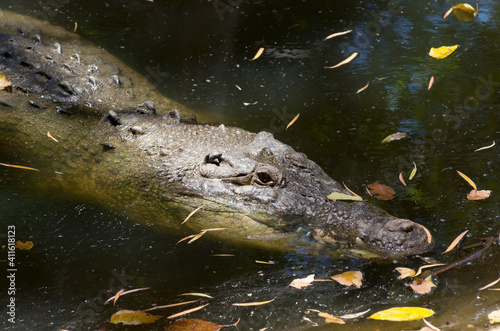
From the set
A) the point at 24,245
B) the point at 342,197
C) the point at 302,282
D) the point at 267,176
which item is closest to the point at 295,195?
the point at 267,176

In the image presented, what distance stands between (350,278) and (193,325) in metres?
1.27

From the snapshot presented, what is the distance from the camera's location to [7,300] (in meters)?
3.93

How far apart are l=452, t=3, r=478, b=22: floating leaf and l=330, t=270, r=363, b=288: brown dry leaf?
628 cm

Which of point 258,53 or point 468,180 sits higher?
point 258,53

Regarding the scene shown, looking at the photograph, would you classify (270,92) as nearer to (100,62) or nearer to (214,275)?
(100,62)

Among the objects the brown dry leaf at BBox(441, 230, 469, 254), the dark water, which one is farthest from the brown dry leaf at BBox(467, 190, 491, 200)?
the brown dry leaf at BBox(441, 230, 469, 254)

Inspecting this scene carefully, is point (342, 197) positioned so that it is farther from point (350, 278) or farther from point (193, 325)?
point (193, 325)

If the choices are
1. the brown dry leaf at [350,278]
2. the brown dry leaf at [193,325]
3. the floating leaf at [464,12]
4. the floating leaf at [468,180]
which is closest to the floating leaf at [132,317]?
the brown dry leaf at [193,325]

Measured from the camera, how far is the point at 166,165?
17.5 feet

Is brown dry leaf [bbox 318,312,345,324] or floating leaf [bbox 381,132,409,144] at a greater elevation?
floating leaf [bbox 381,132,409,144]

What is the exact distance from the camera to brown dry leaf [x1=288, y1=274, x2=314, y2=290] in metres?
3.93

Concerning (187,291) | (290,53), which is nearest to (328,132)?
(290,53)

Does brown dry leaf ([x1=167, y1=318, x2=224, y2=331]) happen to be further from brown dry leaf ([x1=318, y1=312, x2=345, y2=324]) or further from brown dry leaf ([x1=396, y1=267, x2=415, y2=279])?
brown dry leaf ([x1=396, y1=267, x2=415, y2=279])

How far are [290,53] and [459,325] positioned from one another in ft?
18.0
